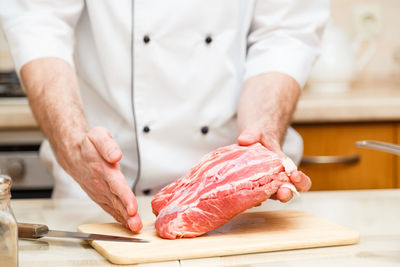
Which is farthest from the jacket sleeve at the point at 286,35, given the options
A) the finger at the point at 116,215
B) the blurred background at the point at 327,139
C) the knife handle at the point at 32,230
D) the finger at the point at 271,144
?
the knife handle at the point at 32,230

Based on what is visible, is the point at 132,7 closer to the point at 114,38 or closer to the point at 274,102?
the point at 114,38

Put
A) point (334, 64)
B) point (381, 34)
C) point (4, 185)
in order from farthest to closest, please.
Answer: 1. point (381, 34)
2. point (334, 64)
3. point (4, 185)

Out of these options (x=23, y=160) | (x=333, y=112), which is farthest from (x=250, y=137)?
(x=23, y=160)

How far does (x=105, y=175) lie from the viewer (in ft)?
3.12

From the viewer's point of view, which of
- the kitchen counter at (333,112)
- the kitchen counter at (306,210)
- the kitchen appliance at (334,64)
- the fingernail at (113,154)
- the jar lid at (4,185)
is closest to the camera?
the jar lid at (4,185)

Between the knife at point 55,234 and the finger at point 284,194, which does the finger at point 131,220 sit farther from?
the finger at point 284,194

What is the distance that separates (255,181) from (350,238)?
16cm

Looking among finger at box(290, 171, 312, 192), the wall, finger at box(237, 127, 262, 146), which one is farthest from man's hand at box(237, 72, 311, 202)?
the wall

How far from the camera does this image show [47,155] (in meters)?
1.43

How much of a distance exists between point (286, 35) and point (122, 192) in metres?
0.63

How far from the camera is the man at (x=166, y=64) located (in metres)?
1.26

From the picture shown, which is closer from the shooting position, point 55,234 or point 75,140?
point 55,234

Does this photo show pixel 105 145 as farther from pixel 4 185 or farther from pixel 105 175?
pixel 4 185

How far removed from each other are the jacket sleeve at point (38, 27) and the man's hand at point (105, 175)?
0.29 metres
